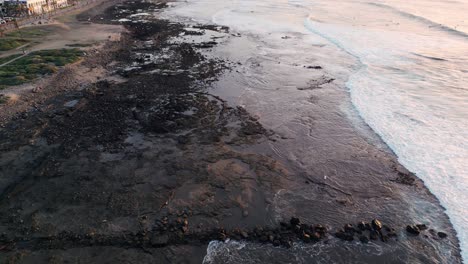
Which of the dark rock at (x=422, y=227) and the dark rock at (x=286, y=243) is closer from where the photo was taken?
the dark rock at (x=286, y=243)

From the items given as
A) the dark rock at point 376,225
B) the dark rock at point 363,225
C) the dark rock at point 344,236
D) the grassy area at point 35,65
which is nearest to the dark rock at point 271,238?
the dark rock at point 344,236

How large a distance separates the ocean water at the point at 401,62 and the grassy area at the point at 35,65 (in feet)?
60.0

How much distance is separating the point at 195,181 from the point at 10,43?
33979 millimetres

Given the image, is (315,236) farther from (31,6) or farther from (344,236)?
(31,6)

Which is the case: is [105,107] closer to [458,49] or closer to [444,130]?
[444,130]

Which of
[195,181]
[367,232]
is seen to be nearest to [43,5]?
[195,181]

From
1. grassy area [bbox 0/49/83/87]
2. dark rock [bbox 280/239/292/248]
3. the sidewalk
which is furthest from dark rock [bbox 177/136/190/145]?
the sidewalk

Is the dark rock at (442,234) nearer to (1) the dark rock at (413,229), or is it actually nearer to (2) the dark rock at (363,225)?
(1) the dark rock at (413,229)

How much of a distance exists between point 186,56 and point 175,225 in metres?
25.5

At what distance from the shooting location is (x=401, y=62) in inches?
1485

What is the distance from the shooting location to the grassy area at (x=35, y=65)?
28.9 m

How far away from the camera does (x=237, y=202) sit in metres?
16.5

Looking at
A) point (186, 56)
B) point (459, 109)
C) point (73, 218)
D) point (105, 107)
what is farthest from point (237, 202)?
point (186, 56)

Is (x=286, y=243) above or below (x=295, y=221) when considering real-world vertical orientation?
below
